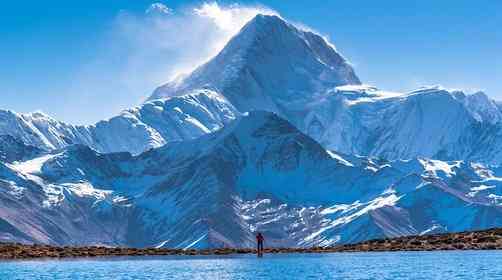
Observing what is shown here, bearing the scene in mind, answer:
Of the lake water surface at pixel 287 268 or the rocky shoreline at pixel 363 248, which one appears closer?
the lake water surface at pixel 287 268

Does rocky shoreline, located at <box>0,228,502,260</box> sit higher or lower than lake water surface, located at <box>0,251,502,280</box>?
higher

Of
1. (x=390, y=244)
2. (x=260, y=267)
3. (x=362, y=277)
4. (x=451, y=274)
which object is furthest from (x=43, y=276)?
(x=390, y=244)

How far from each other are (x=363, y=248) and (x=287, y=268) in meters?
43.6

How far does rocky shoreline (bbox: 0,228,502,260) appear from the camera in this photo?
438 ft

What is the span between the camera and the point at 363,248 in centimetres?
14325

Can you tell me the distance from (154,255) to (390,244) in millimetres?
33689

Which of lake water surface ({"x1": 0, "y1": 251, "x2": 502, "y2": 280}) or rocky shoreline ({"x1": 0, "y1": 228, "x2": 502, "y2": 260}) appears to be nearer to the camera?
lake water surface ({"x1": 0, "y1": 251, "x2": 502, "y2": 280})

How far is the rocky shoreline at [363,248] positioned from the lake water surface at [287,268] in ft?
53.4

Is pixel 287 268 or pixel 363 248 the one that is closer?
pixel 287 268

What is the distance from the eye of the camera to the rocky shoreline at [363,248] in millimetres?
133625

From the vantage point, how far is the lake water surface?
3469 inches

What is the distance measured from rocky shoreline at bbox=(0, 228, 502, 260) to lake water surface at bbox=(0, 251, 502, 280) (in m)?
16.3

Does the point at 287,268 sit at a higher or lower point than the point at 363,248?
lower

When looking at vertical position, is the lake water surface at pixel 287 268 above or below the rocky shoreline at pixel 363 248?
below
